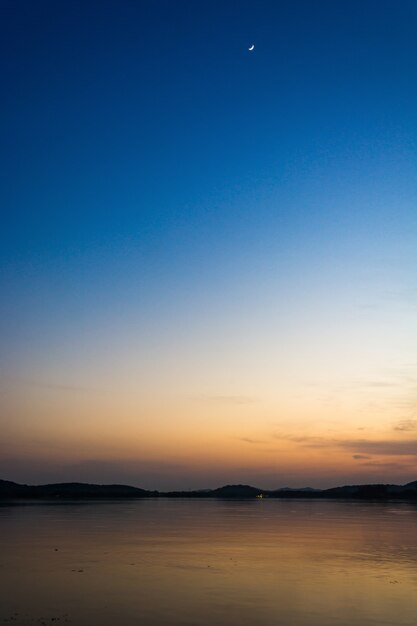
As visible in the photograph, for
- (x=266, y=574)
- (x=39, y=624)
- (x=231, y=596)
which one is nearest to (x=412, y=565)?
(x=266, y=574)

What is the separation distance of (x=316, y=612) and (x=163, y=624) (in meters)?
6.50

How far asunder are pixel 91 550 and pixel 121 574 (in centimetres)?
1302

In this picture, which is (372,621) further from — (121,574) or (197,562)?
(197,562)

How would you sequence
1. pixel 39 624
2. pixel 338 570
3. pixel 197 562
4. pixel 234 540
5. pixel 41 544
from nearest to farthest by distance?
pixel 39 624 < pixel 338 570 < pixel 197 562 < pixel 41 544 < pixel 234 540

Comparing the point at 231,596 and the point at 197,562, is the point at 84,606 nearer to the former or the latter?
the point at 231,596

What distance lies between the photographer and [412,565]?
40.0m

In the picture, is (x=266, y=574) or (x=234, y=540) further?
(x=234, y=540)

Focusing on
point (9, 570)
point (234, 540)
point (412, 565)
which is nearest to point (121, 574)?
point (9, 570)

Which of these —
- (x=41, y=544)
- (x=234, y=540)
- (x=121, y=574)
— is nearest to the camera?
(x=121, y=574)

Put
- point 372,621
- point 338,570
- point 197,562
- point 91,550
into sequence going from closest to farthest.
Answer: point 372,621
point 338,570
point 197,562
point 91,550

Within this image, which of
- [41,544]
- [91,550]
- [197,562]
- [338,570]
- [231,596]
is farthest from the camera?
[41,544]

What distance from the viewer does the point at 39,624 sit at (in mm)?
22156

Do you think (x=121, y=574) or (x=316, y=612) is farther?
(x=121, y=574)

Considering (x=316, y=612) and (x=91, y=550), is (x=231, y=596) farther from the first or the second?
(x=91, y=550)
